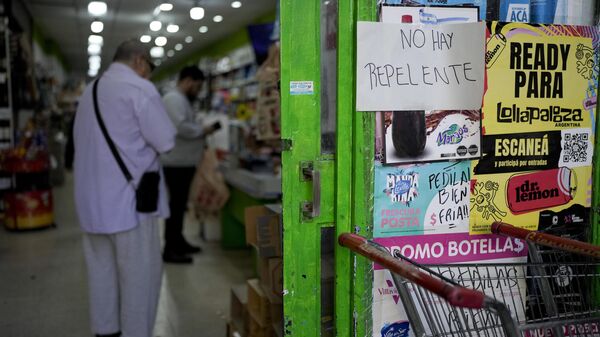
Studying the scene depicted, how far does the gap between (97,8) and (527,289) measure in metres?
8.15

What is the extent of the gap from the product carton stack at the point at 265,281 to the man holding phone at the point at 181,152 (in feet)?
6.76

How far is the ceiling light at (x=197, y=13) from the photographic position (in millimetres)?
8058

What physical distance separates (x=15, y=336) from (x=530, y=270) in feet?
9.23

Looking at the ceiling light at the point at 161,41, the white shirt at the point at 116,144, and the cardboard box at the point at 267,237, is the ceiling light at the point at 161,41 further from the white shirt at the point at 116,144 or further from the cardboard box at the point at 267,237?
the cardboard box at the point at 267,237

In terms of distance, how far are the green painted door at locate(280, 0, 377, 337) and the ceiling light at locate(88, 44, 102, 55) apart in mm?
13000

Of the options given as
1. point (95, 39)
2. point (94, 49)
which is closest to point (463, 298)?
point (95, 39)

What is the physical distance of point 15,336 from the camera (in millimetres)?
3053

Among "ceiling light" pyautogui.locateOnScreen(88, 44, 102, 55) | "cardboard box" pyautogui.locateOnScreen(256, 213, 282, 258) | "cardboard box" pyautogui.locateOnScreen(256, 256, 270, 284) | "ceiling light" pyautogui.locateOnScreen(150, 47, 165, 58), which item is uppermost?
"ceiling light" pyautogui.locateOnScreen(88, 44, 102, 55)

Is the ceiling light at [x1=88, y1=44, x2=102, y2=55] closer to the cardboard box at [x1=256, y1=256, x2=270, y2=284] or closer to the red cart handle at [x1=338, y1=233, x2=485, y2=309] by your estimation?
the cardboard box at [x1=256, y1=256, x2=270, y2=284]

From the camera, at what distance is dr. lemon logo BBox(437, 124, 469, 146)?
1827mm

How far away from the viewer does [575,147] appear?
199 cm

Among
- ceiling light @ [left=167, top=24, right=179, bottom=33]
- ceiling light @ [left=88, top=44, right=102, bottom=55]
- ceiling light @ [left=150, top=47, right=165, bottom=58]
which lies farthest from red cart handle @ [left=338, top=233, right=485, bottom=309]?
ceiling light @ [left=88, top=44, right=102, bottom=55]

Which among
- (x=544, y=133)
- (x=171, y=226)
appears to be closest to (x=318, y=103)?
(x=544, y=133)

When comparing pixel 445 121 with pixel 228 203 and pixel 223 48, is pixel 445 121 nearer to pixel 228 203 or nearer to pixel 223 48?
pixel 228 203
